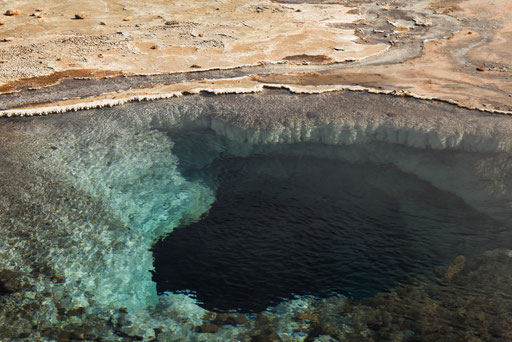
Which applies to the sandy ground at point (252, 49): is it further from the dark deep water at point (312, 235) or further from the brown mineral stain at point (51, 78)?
the dark deep water at point (312, 235)

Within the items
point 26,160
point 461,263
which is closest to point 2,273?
point 26,160

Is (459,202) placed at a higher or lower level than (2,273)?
higher

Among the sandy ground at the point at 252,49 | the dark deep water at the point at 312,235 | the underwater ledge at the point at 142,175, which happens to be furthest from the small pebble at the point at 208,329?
the sandy ground at the point at 252,49

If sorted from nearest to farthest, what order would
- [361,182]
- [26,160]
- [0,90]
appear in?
[361,182] < [26,160] < [0,90]

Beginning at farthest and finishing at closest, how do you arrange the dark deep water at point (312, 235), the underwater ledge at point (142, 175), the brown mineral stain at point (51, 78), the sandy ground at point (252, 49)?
the brown mineral stain at point (51, 78) < the sandy ground at point (252, 49) < the dark deep water at point (312, 235) < the underwater ledge at point (142, 175)

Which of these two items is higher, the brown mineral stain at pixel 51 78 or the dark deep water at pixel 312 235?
the brown mineral stain at pixel 51 78

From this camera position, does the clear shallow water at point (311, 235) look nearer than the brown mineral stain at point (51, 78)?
Yes

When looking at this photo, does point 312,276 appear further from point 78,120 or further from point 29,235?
point 78,120
